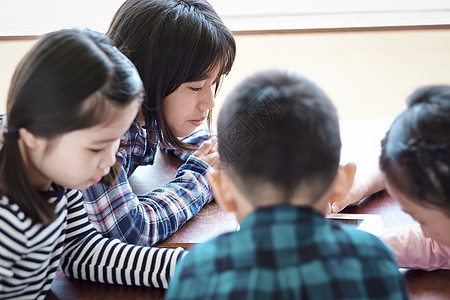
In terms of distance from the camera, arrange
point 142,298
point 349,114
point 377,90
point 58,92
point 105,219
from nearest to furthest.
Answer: point 58,92 → point 142,298 → point 105,219 → point 349,114 → point 377,90

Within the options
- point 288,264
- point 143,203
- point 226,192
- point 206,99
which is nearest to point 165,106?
point 206,99

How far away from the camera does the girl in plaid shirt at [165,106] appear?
3.52 feet

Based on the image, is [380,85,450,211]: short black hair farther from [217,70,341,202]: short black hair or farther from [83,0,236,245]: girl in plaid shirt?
[83,0,236,245]: girl in plaid shirt

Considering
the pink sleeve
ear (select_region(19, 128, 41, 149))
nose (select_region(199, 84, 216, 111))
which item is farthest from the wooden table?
ear (select_region(19, 128, 41, 149))

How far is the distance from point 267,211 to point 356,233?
0.12 metres

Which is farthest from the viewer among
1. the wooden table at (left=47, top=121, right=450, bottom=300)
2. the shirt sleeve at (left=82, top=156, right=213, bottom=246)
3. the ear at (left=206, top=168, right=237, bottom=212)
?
the shirt sleeve at (left=82, top=156, right=213, bottom=246)

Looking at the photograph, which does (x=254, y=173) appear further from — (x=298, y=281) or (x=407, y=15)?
(x=407, y=15)

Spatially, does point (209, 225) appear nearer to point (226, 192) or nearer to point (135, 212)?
point (135, 212)

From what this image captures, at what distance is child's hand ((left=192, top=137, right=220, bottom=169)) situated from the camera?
126 centimetres

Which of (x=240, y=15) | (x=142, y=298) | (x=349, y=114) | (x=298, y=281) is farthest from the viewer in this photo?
(x=240, y=15)

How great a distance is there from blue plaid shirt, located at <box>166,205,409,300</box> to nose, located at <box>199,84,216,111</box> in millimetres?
692

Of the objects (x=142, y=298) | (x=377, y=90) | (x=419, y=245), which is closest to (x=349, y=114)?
(x=377, y=90)

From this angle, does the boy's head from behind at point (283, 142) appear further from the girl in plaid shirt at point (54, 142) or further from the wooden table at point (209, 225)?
the wooden table at point (209, 225)

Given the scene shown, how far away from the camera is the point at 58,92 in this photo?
2.57 feet
